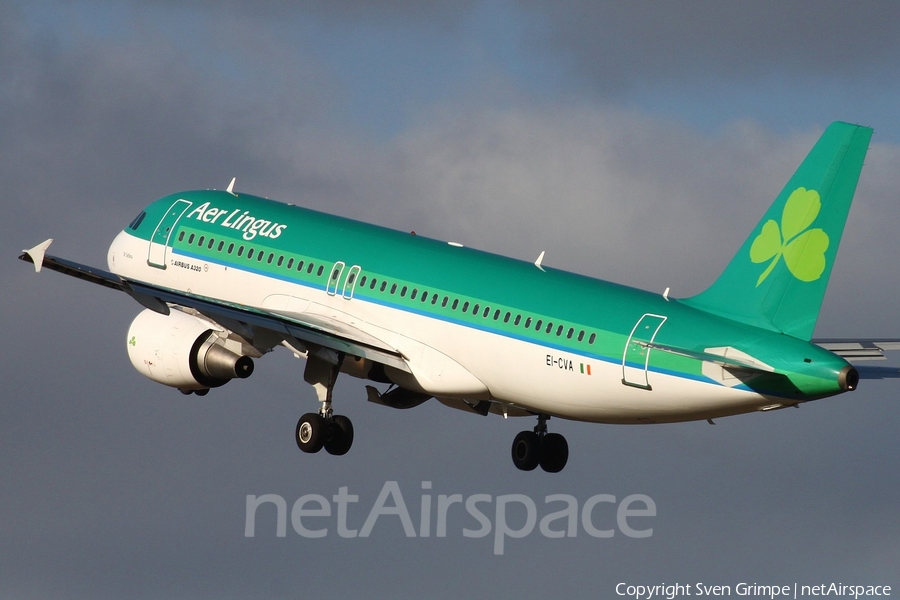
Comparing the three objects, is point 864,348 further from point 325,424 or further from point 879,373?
point 325,424

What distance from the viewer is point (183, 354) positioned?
5700 cm

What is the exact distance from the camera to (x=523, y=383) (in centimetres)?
5259

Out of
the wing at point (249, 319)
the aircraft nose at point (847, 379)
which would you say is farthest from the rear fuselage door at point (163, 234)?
the aircraft nose at point (847, 379)

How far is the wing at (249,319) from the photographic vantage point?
5378 centimetres

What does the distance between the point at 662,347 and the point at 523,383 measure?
189 inches

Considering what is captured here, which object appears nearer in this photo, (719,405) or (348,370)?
(719,405)

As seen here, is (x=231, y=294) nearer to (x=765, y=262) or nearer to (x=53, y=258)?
(x=53, y=258)

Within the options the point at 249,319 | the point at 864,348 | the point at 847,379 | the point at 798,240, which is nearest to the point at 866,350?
the point at 864,348

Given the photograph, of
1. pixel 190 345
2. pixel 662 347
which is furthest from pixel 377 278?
pixel 662 347

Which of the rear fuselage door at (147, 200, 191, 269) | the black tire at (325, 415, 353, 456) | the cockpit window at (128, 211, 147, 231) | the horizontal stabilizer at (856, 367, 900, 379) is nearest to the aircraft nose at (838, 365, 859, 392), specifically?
the horizontal stabilizer at (856, 367, 900, 379)

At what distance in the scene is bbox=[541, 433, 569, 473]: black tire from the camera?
57.8 metres

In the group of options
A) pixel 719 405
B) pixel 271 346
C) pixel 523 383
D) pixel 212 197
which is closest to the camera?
pixel 719 405

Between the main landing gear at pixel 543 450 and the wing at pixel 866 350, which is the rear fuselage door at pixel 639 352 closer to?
the wing at pixel 866 350

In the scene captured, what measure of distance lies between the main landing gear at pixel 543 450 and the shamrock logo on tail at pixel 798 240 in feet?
34.2
